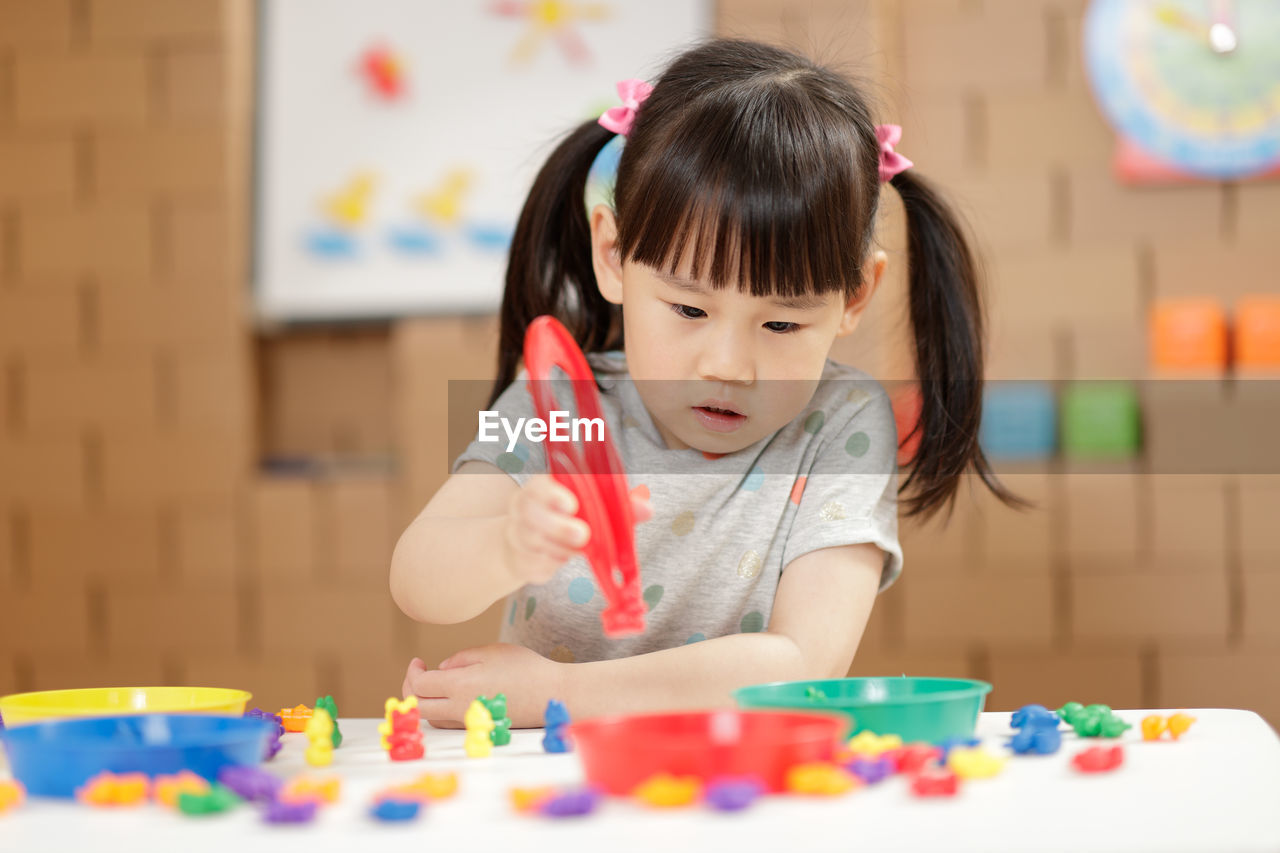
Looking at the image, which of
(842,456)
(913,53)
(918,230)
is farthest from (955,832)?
(913,53)

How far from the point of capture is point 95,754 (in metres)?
0.43

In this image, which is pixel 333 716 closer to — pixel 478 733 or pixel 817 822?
pixel 478 733

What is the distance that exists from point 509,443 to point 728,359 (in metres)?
0.18

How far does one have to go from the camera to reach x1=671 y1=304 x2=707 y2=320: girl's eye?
0.77 m

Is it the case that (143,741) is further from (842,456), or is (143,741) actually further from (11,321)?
(11,321)

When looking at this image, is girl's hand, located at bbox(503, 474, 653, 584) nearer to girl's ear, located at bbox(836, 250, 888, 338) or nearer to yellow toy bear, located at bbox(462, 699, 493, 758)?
yellow toy bear, located at bbox(462, 699, 493, 758)

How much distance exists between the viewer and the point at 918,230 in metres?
0.93

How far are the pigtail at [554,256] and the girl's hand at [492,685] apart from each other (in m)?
0.30

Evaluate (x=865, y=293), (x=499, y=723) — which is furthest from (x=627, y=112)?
(x=499, y=723)

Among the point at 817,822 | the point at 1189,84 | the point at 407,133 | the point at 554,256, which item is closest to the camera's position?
→ the point at 817,822

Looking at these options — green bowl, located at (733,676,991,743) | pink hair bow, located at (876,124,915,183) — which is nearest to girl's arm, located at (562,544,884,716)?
green bowl, located at (733,676,991,743)

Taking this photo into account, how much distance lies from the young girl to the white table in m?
0.22

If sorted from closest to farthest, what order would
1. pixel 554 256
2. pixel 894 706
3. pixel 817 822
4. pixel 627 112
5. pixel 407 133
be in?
pixel 817 822 → pixel 894 706 → pixel 627 112 → pixel 554 256 → pixel 407 133

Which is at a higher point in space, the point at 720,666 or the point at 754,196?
the point at 754,196
